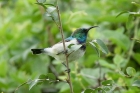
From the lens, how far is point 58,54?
6.36ft

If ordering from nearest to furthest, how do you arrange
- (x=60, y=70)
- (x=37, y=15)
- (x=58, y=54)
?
(x=58, y=54)
(x=60, y=70)
(x=37, y=15)

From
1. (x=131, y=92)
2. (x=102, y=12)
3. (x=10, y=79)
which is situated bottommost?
(x=10, y=79)

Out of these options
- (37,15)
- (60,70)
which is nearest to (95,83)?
(60,70)

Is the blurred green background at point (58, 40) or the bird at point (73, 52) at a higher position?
the bird at point (73, 52)

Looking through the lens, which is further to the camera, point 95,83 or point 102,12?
point 102,12

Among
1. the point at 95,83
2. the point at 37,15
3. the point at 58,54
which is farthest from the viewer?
the point at 37,15

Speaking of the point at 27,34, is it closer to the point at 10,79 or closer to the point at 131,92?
the point at 10,79

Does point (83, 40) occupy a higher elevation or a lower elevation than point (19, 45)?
higher

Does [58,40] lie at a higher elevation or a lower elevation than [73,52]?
lower

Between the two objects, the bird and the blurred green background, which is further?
the blurred green background

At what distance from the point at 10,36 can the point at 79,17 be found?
61 cm

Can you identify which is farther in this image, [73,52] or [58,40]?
[58,40]

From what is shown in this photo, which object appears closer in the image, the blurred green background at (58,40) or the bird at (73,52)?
the bird at (73,52)

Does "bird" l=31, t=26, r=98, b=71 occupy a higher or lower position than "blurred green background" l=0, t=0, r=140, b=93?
higher
